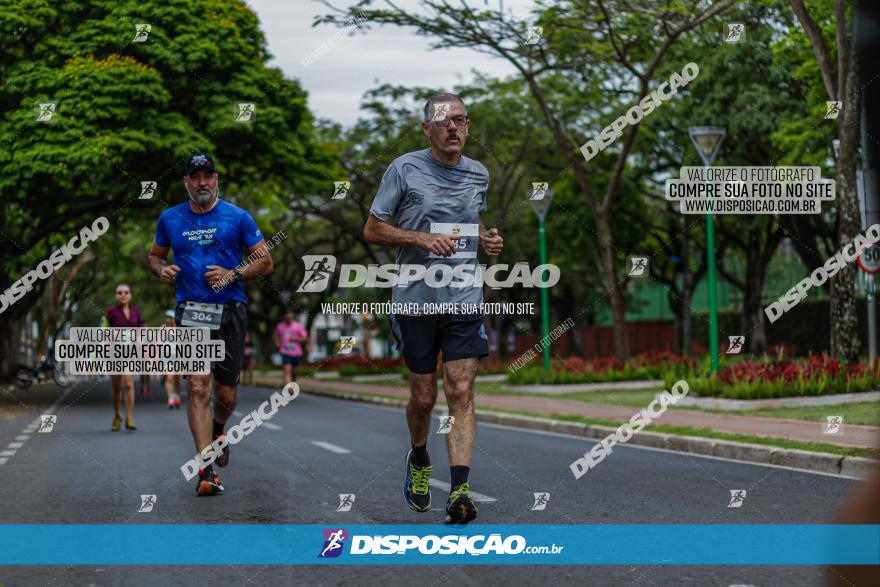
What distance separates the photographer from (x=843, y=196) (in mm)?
15883

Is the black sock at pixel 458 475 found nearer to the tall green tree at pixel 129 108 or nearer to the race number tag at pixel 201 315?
the race number tag at pixel 201 315

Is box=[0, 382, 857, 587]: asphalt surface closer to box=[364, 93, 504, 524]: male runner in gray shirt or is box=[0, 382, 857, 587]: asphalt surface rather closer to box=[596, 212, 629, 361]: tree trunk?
box=[364, 93, 504, 524]: male runner in gray shirt

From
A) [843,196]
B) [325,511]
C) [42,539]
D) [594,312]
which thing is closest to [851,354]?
[843,196]

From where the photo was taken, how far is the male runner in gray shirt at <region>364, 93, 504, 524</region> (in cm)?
611

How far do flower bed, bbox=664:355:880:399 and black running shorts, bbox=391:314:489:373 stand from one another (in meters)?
9.74

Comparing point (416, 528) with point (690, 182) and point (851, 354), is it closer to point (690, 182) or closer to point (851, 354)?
point (851, 354)

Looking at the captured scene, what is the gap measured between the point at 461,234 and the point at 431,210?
201 mm

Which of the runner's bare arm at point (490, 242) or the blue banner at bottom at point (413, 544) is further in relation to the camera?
the runner's bare arm at point (490, 242)

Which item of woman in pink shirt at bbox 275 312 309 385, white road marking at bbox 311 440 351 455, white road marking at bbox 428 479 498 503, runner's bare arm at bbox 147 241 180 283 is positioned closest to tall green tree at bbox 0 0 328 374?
woman in pink shirt at bbox 275 312 309 385

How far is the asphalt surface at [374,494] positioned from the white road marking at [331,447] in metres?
0.03

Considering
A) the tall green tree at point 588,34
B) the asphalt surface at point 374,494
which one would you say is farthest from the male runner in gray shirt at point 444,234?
the tall green tree at point 588,34

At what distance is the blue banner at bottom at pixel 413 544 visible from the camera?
5.59 m

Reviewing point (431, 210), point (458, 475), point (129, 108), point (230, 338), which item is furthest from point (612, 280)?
point (458, 475)

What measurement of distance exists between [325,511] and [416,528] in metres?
1.01
